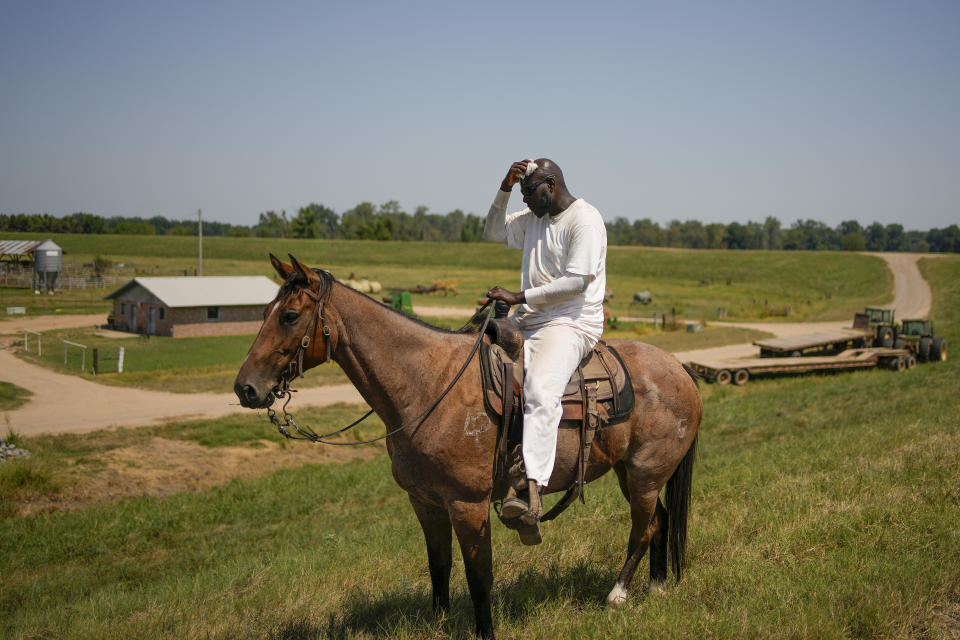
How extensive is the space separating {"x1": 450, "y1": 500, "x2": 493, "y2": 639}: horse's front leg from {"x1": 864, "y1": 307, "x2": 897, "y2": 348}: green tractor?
27533 millimetres

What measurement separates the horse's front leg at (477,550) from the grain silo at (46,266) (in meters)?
45.5

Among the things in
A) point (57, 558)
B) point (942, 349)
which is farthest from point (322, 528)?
point (942, 349)

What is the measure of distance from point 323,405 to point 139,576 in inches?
450

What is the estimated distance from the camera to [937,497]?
5.89m

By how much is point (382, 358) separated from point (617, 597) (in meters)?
2.73

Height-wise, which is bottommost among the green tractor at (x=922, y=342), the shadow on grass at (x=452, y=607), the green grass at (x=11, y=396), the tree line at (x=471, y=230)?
the green grass at (x=11, y=396)

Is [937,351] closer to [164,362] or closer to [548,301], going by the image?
[548,301]

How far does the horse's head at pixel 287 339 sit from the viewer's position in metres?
3.98

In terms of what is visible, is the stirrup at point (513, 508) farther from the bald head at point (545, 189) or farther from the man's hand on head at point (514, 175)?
the man's hand on head at point (514, 175)

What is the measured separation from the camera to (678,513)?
5.45m

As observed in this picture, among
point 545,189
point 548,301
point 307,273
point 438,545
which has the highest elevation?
point 545,189

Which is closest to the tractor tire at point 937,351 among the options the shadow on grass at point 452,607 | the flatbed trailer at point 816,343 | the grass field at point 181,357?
the flatbed trailer at point 816,343

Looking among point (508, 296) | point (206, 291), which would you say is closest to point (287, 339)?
point (508, 296)

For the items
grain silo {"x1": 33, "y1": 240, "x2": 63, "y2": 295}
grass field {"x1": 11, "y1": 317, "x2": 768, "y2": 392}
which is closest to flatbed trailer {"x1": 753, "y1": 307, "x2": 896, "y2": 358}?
grass field {"x1": 11, "y1": 317, "x2": 768, "y2": 392}
